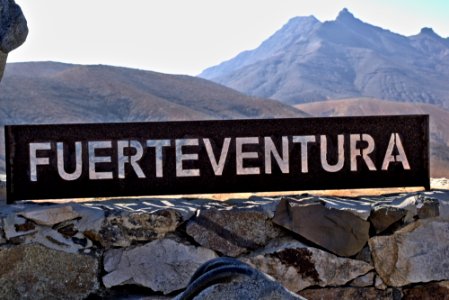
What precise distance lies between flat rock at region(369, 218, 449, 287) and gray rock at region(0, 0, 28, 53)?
96.7 inches

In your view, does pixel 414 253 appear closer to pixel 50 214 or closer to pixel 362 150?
pixel 362 150

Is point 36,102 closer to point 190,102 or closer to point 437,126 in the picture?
point 190,102

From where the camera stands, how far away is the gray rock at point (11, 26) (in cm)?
392

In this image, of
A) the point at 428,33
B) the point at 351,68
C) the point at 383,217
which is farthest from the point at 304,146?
the point at 428,33

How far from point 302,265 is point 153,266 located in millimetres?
844

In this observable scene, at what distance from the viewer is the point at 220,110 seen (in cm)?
3684

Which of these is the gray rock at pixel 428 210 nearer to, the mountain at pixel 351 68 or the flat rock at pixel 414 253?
the flat rock at pixel 414 253

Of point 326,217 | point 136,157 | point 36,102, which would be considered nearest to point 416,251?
point 326,217

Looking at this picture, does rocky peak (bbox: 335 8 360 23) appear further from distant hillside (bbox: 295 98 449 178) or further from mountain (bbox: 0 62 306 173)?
mountain (bbox: 0 62 306 173)

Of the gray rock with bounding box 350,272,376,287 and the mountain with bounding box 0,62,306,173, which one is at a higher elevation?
the mountain with bounding box 0,62,306,173

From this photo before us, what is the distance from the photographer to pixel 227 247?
371cm

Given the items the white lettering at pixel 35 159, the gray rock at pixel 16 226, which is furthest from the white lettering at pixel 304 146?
the gray rock at pixel 16 226

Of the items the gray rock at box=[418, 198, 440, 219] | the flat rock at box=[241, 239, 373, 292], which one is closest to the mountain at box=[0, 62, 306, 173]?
the flat rock at box=[241, 239, 373, 292]

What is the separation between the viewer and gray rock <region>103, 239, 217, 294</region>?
3.65m
